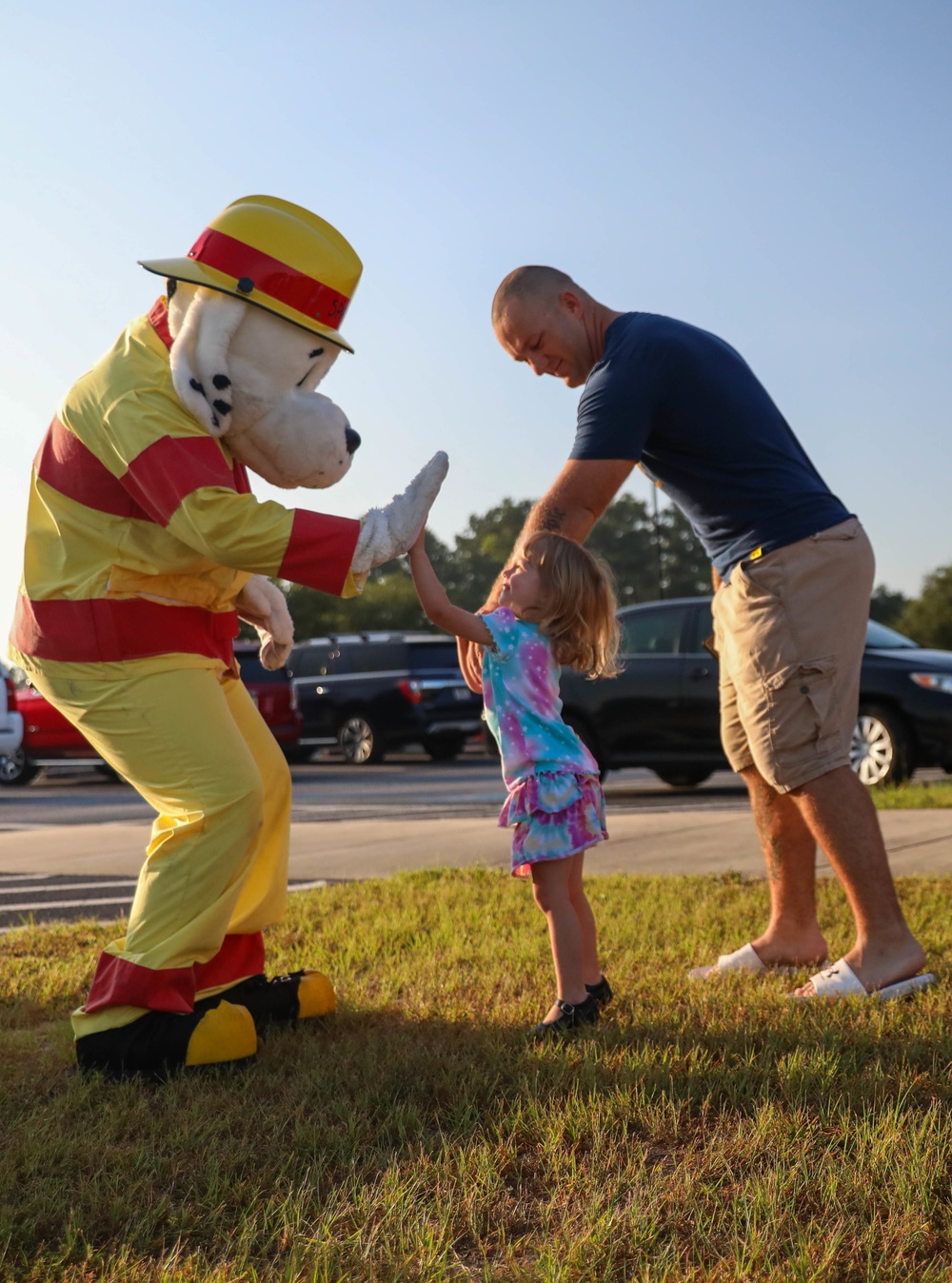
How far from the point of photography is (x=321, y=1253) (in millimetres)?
1956

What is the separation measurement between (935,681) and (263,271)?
8.64 meters

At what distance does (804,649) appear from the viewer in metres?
3.67

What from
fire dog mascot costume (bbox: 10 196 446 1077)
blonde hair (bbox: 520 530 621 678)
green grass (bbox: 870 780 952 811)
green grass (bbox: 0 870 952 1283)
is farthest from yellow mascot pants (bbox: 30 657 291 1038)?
green grass (bbox: 870 780 952 811)

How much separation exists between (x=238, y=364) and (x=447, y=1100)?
5.58 feet

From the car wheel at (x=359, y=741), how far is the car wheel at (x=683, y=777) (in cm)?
649

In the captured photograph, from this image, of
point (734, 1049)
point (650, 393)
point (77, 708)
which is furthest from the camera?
point (650, 393)

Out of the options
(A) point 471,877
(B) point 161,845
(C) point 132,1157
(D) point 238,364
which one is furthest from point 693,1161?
(A) point 471,877

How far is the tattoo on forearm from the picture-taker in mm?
3519

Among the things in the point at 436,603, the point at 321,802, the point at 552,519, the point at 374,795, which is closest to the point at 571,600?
the point at 552,519

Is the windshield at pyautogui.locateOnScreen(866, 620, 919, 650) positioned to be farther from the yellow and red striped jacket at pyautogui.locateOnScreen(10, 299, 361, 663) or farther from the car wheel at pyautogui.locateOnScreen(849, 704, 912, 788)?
the yellow and red striped jacket at pyautogui.locateOnScreen(10, 299, 361, 663)

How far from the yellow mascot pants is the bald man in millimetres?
770

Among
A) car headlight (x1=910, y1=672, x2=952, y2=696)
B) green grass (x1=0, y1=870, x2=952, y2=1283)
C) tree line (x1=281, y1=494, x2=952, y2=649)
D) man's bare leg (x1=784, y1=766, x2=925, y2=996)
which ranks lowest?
green grass (x1=0, y1=870, x2=952, y2=1283)

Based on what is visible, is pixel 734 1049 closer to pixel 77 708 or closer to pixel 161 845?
pixel 161 845

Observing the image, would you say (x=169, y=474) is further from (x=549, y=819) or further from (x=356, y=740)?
(x=356, y=740)
